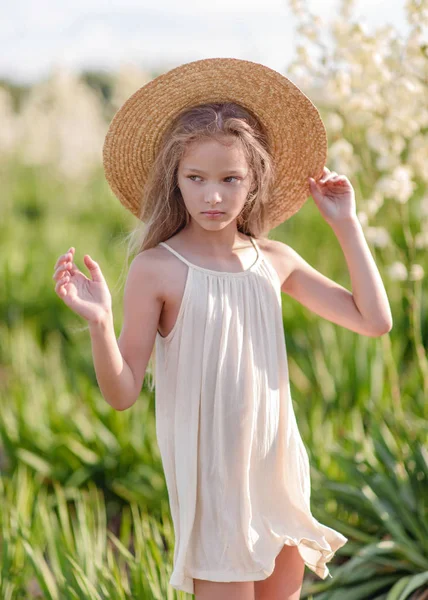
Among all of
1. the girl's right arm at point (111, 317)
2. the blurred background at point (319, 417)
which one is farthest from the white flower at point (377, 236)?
the girl's right arm at point (111, 317)

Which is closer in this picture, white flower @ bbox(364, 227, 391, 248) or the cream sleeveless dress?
the cream sleeveless dress

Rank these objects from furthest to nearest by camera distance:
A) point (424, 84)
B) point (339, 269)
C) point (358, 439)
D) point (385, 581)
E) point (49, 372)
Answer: point (339, 269)
point (49, 372)
point (358, 439)
point (424, 84)
point (385, 581)

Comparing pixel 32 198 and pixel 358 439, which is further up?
pixel 32 198

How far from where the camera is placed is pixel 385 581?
296cm

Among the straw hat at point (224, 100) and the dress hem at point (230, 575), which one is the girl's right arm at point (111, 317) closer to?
the straw hat at point (224, 100)

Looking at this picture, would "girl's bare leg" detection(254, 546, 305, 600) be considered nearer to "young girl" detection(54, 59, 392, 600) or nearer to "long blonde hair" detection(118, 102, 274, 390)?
"young girl" detection(54, 59, 392, 600)

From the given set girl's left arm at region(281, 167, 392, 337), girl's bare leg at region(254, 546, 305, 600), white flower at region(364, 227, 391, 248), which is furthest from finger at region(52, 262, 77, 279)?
white flower at region(364, 227, 391, 248)

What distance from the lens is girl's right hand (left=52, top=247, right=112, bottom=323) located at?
1891 millimetres

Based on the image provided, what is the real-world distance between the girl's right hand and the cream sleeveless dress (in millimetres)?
207

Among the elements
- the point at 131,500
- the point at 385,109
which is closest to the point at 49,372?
the point at 131,500

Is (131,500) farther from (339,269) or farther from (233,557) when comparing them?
(339,269)

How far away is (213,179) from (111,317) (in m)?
0.41

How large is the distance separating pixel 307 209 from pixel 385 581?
6.03 metres

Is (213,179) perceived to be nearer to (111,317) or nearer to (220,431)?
(111,317)
